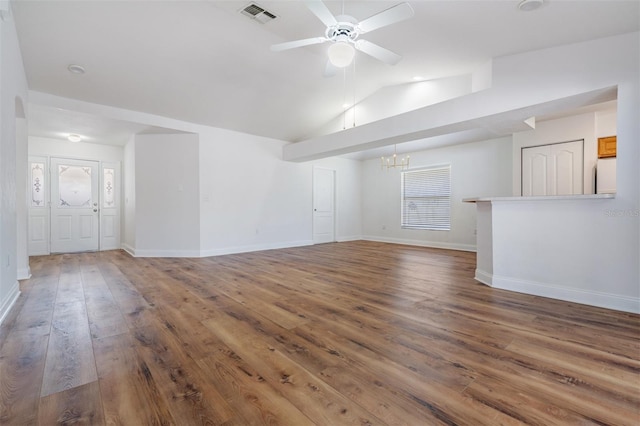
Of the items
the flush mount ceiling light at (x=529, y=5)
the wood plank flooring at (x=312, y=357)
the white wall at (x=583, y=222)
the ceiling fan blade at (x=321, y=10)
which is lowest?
the wood plank flooring at (x=312, y=357)

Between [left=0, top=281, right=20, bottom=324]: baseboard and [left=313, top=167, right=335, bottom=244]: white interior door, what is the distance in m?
5.61

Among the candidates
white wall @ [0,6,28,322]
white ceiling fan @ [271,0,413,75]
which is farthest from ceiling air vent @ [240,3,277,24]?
white wall @ [0,6,28,322]

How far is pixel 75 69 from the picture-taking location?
3828 mm

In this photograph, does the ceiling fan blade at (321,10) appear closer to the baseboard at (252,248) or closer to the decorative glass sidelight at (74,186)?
the baseboard at (252,248)

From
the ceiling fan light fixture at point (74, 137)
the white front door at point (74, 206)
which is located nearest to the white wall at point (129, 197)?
the white front door at point (74, 206)

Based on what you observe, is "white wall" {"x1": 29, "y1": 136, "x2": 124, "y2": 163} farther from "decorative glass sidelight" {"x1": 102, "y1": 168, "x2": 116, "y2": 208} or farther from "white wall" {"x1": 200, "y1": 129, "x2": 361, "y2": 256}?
"white wall" {"x1": 200, "y1": 129, "x2": 361, "y2": 256}

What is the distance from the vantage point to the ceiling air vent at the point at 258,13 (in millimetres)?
3162

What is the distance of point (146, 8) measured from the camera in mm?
3115

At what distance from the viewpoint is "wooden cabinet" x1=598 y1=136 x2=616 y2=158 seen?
179 inches

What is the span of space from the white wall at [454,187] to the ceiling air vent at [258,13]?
5337 mm

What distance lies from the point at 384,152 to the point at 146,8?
5.89m

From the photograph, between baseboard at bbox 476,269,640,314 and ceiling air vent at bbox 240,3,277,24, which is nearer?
baseboard at bbox 476,269,640,314

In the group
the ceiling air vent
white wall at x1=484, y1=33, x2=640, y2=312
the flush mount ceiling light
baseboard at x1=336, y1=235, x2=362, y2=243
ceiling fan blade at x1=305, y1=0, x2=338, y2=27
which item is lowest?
baseboard at x1=336, y1=235, x2=362, y2=243

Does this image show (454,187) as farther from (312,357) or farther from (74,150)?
(74,150)
